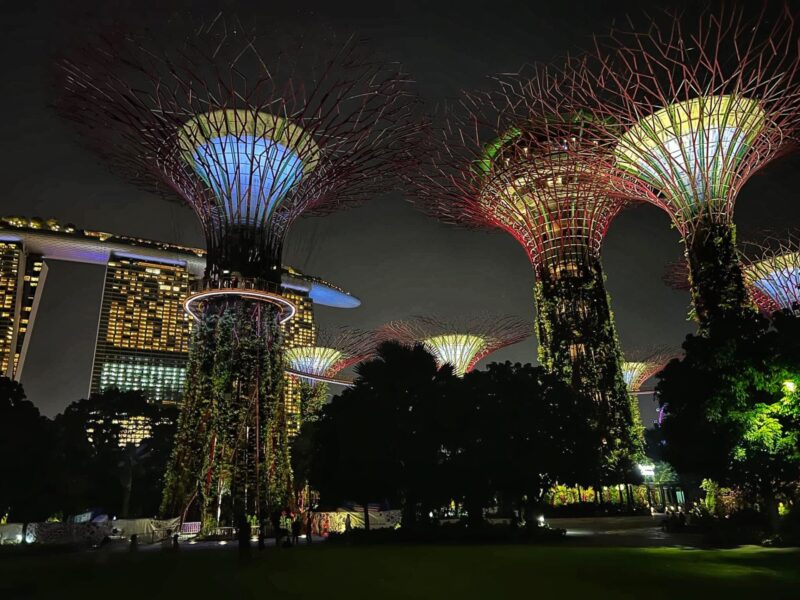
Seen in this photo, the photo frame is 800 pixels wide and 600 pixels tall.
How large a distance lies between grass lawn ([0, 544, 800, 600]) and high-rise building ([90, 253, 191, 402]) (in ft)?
366

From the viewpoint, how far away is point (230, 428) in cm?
2748

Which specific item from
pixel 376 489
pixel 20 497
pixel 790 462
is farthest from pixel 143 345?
pixel 790 462

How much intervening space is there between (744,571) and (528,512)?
1455cm

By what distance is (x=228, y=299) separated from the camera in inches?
1136

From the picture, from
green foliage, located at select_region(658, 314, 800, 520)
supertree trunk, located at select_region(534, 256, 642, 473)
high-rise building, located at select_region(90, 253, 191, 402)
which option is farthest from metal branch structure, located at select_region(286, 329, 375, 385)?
high-rise building, located at select_region(90, 253, 191, 402)

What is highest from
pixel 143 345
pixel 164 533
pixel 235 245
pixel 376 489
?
pixel 143 345

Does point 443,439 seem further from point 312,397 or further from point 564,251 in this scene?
point 312,397

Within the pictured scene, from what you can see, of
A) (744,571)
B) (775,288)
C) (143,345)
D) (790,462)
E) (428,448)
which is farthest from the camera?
(143,345)

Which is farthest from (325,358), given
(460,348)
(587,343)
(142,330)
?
(142,330)

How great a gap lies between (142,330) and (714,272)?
120342 mm

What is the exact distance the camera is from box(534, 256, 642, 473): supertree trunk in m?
41.2

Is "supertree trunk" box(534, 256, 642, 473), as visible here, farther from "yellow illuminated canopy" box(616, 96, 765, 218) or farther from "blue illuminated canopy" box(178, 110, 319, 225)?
"blue illuminated canopy" box(178, 110, 319, 225)

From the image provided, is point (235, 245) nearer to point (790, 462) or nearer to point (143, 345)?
point (790, 462)

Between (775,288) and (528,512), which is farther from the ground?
(775,288)
